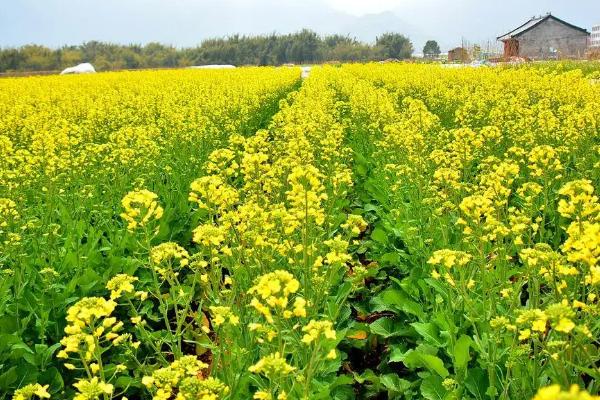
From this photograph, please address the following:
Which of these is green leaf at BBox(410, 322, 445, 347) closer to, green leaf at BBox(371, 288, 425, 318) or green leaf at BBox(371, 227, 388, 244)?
green leaf at BBox(371, 288, 425, 318)

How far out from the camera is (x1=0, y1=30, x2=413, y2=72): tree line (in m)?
64.8

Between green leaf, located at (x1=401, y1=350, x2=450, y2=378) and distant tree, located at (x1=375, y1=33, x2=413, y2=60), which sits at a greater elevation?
distant tree, located at (x1=375, y1=33, x2=413, y2=60)

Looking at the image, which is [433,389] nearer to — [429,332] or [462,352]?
[462,352]

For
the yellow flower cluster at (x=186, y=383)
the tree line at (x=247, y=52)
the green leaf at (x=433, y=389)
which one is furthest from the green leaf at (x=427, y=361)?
the tree line at (x=247, y=52)

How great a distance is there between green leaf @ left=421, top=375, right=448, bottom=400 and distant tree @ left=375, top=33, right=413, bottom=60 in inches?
2732

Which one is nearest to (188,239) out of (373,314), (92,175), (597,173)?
(92,175)

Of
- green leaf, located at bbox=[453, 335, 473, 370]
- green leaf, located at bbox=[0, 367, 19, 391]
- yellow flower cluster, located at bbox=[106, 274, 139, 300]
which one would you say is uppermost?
yellow flower cluster, located at bbox=[106, 274, 139, 300]

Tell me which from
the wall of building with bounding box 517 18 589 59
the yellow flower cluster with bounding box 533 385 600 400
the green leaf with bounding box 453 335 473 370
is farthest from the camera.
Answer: the wall of building with bounding box 517 18 589 59

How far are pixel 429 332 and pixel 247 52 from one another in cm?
7049

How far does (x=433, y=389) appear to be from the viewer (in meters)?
3.19

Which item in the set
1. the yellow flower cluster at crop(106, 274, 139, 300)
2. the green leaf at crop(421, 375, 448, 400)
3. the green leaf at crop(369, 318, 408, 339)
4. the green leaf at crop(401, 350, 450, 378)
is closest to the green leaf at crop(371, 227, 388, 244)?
the green leaf at crop(369, 318, 408, 339)

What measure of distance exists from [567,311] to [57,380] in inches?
121

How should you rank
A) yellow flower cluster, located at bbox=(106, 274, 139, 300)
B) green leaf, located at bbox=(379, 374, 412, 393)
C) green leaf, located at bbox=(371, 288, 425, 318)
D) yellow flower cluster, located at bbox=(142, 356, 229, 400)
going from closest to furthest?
yellow flower cluster, located at bbox=(142, 356, 229, 400) < yellow flower cluster, located at bbox=(106, 274, 139, 300) < green leaf, located at bbox=(379, 374, 412, 393) < green leaf, located at bbox=(371, 288, 425, 318)

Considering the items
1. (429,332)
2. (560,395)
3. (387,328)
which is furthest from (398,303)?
(560,395)
